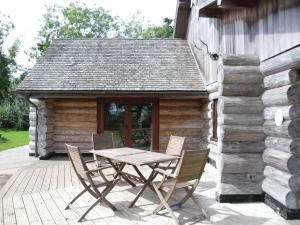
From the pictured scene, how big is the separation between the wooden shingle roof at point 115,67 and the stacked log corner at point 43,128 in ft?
2.31

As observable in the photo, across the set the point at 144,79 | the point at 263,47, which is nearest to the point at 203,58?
the point at 144,79

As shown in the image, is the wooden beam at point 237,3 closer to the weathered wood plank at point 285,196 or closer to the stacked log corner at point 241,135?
the stacked log corner at point 241,135

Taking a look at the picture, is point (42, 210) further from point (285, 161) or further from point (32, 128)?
point (32, 128)

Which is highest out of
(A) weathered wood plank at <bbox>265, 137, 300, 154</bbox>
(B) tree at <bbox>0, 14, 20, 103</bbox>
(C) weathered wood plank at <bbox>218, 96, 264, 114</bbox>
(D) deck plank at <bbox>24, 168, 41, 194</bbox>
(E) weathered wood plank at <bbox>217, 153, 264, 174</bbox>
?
(B) tree at <bbox>0, 14, 20, 103</bbox>

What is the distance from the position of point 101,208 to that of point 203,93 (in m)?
6.47

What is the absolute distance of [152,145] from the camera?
39.9ft

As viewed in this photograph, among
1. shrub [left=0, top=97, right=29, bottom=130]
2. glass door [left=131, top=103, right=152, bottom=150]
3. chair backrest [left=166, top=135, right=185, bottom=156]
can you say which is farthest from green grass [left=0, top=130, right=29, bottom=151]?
chair backrest [left=166, top=135, right=185, bottom=156]

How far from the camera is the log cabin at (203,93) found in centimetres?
546

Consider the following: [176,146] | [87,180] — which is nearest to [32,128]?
[176,146]

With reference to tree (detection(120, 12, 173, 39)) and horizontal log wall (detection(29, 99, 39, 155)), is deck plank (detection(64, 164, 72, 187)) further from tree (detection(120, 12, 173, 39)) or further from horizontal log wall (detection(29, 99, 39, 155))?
tree (detection(120, 12, 173, 39))

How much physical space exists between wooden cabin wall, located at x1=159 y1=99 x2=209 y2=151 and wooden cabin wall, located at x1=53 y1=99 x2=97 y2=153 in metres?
2.36

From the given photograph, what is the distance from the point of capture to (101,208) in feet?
19.3

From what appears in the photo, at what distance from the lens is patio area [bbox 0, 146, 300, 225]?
5254 millimetres

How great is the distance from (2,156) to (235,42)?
368 inches
